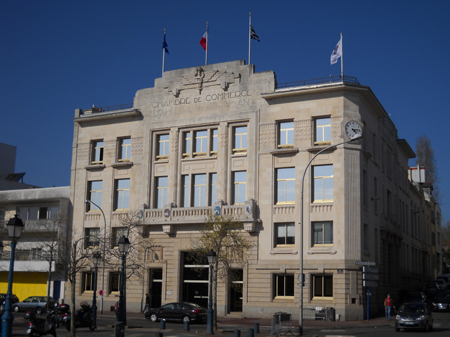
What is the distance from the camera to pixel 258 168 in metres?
43.9

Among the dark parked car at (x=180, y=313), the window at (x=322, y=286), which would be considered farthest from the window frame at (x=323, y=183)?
the dark parked car at (x=180, y=313)

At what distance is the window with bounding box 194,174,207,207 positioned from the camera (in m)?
46.1

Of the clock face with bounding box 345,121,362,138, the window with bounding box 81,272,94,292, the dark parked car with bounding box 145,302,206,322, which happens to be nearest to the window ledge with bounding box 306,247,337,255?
the clock face with bounding box 345,121,362,138

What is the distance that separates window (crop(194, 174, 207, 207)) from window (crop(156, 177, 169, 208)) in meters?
2.77

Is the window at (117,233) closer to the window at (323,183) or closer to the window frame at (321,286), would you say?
the window frame at (321,286)

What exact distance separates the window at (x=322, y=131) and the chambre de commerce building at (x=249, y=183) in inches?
3.1

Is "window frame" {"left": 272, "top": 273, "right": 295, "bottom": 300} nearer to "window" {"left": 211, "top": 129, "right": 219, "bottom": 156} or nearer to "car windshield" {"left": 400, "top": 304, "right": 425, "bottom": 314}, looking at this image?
"car windshield" {"left": 400, "top": 304, "right": 425, "bottom": 314}

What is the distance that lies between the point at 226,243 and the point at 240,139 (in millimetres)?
9170

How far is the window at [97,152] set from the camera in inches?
2026

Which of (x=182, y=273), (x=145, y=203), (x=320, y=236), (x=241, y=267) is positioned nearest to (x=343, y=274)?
(x=320, y=236)

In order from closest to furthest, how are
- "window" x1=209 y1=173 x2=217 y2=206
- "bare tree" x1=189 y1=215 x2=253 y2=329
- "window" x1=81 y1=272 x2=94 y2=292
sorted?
"bare tree" x1=189 y1=215 x2=253 y2=329, "window" x1=209 y1=173 x2=217 y2=206, "window" x1=81 y1=272 x2=94 y2=292

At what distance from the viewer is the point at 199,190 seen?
152 ft

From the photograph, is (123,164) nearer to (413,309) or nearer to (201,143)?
(201,143)

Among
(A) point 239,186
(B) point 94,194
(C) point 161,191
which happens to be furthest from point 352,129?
(B) point 94,194
